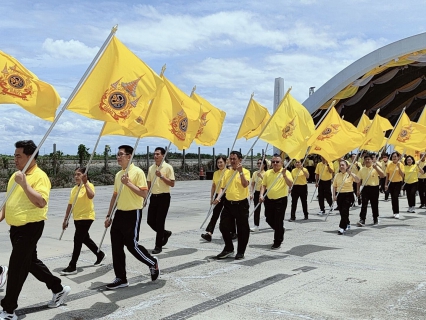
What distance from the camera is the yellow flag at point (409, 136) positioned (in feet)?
41.7

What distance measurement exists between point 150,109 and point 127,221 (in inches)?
73.8

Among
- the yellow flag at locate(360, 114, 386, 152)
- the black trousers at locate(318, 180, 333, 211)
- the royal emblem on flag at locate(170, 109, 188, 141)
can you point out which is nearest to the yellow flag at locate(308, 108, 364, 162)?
the yellow flag at locate(360, 114, 386, 152)

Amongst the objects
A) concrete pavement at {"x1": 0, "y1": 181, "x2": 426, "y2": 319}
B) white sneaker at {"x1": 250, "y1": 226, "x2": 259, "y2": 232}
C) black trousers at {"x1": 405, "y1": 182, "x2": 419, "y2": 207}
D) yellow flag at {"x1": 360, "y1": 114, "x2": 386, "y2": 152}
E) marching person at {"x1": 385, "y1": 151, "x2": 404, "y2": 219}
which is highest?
yellow flag at {"x1": 360, "y1": 114, "x2": 386, "y2": 152}

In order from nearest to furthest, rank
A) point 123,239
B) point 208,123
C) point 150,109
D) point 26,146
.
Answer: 1. point 26,146
2. point 123,239
3. point 150,109
4. point 208,123

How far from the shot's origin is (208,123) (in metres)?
9.16

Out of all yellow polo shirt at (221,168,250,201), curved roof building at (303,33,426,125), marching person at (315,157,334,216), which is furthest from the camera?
curved roof building at (303,33,426,125)

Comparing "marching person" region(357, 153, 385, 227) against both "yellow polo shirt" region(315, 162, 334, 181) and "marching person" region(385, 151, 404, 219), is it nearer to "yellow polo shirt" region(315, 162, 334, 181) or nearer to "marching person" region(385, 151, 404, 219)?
"marching person" region(385, 151, 404, 219)

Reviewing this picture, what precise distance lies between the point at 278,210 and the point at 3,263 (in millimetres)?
4179

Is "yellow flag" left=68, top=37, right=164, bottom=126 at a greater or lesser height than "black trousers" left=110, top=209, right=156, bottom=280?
greater

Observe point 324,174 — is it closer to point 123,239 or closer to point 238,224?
point 238,224

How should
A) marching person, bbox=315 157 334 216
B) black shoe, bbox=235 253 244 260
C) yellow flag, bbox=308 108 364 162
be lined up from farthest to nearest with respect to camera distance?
marching person, bbox=315 157 334 216
yellow flag, bbox=308 108 364 162
black shoe, bbox=235 253 244 260

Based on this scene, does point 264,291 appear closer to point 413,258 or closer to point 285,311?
point 285,311

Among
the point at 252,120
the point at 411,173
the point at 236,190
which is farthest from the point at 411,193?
the point at 236,190

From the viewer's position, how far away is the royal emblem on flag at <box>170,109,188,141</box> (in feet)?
23.5
